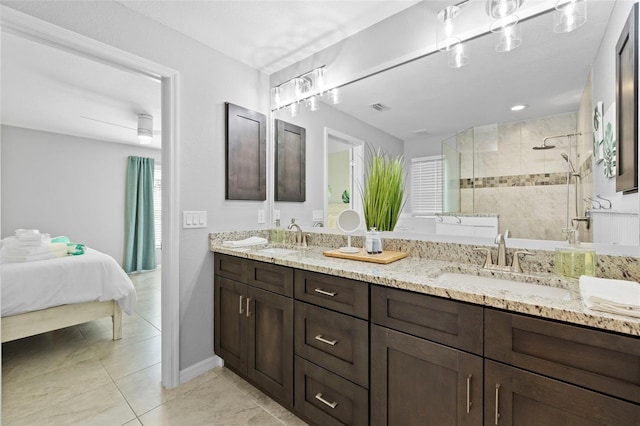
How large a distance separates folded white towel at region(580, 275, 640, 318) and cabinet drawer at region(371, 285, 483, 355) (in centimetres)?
30

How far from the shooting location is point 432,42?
1.67m

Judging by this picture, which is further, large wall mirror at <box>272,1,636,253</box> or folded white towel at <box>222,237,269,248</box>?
folded white towel at <box>222,237,269,248</box>

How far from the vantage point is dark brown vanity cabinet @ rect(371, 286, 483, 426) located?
1.00m

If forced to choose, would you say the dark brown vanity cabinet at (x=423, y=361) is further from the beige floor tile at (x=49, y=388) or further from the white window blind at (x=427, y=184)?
the beige floor tile at (x=49, y=388)

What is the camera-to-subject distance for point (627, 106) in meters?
1.07

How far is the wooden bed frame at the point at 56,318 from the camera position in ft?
7.26

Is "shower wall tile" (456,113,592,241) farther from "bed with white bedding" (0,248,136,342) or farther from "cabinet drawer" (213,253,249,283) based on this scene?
"bed with white bedding" (0,248,136,342)

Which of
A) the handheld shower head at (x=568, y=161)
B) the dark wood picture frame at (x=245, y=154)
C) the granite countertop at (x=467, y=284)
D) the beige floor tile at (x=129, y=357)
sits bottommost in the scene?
the beige floor tile at (x=129, y=357)

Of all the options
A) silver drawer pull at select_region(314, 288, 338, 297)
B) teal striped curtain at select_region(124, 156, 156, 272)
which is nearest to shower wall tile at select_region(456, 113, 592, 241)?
silver drawer pull at select_region(314, 288, 338, 297)

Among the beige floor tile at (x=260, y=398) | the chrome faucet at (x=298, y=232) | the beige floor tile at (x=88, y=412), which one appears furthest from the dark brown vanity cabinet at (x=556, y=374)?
the beige floor tile at (x=88, y=412)

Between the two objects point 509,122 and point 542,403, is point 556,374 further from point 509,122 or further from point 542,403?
point 509,122

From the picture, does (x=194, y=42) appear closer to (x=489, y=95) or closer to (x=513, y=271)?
(x=489, y=95)

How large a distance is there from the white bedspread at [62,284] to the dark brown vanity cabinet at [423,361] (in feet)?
8.57

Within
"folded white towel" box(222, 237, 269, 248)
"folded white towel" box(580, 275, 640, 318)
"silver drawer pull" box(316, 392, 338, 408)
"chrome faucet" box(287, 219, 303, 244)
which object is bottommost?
"silver drawer pull" box(316, 392, 338, 408)
